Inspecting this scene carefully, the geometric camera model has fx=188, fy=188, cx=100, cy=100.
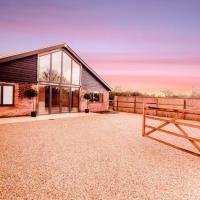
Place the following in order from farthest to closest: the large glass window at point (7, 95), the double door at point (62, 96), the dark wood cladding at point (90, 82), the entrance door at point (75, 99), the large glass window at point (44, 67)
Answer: the dark wood cladding at point (90, 82) → the entrance door at point (75, 99) → the double door at point (62, 96) → the large glass window at point (44, 67) → the large glass window at point (7, 95)

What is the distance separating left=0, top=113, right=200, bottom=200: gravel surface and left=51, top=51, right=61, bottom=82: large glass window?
966cm

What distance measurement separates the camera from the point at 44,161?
17.3 feet

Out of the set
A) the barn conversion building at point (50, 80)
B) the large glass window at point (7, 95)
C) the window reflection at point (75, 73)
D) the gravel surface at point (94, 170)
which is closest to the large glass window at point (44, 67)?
the barn conversion building at point (50, 80)

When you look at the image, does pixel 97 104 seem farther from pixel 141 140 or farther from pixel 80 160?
pixel 80 160

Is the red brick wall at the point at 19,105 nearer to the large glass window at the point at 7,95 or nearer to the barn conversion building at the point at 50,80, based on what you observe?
the barn conversion building at the point at 50,80

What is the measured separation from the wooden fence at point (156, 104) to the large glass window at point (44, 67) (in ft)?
30.2

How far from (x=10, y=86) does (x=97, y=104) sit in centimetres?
963

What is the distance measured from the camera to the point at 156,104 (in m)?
18.8

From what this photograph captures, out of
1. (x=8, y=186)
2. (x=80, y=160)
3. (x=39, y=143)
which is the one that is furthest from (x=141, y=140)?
(x=8, y=186)

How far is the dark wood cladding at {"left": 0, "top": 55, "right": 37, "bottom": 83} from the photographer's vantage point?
13.5m

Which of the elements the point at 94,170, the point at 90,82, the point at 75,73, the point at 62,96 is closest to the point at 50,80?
the point at 62,96

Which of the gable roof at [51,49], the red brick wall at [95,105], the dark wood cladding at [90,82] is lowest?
the red brick wall at [95,105]

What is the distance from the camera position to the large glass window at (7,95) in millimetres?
13398

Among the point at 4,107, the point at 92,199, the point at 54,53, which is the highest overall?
the point at 54,53
